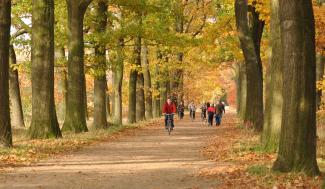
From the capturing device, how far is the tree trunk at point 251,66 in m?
23.3

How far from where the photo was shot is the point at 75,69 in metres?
23.5

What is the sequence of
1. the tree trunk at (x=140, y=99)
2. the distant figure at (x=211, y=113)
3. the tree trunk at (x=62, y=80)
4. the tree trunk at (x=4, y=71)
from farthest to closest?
1. the tree trunk at (x=140, y=99)
2. the distant figure at (x=211, y=113)
3. the tree trunk at (x=62, y=80)
4. the tree trunk at (x=4, y=71)

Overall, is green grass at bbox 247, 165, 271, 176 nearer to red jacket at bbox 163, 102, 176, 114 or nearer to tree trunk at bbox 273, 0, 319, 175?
tree trunk at bbox 273, 0, 319, 175

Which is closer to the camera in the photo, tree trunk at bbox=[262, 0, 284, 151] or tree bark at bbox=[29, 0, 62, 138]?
tree trunk at bbox=[262, 0, 284, 151]

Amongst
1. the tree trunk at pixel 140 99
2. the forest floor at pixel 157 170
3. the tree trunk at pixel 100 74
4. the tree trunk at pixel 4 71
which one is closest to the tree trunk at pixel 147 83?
the tree trunk at pixel 140 99

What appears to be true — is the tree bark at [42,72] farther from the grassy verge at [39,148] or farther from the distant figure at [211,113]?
the distant figure at [211,113]

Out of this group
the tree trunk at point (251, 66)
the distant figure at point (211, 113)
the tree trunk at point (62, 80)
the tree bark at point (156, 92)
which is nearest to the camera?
the tree trunk at point (251, 66)

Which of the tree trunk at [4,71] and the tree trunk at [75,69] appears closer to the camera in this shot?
the tree trunk at [4,71]

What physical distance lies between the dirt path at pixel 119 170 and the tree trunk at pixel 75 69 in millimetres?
5135

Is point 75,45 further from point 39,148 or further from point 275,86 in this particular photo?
point 275,86

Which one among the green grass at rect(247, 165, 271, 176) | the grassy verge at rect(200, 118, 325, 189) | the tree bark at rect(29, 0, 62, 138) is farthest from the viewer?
the tree bark at rect(29, 0, 62, 138)

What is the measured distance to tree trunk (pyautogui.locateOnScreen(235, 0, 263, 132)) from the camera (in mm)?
23312

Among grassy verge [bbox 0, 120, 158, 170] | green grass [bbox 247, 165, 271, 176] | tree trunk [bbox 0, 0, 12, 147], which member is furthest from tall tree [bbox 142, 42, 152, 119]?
green grass [bbox 247, 165, 271, 176]

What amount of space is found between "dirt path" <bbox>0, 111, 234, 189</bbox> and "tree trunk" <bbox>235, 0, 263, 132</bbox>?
6.10m
